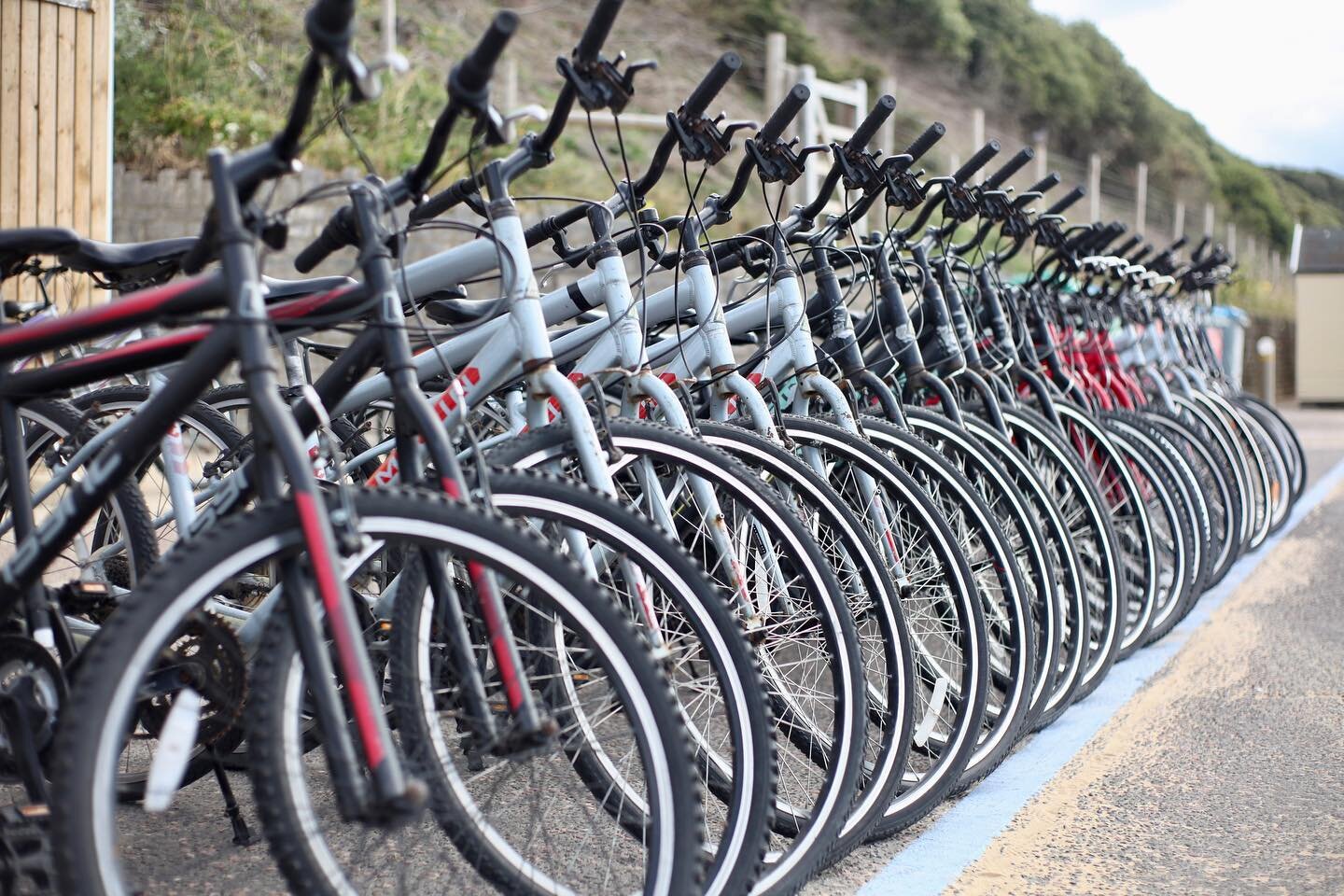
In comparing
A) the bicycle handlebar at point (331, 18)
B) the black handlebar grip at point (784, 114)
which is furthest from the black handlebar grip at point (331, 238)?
the black handlebar grip at point (784, 114)

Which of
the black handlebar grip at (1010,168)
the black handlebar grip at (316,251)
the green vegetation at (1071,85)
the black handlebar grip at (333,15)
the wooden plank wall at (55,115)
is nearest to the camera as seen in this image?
the black handlebar grip at (333,15)

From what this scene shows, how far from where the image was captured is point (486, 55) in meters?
1.87

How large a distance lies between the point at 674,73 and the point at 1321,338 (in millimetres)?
12670

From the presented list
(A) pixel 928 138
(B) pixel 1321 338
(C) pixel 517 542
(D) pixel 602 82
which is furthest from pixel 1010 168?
(B) pixel 1321 338

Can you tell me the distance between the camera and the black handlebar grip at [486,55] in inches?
71.9

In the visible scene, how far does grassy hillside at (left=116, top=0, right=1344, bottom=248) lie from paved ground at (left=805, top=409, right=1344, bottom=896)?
7.35m

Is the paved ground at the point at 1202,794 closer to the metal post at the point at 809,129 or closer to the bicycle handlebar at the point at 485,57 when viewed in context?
the bicycle handlebar at the point at 485,57

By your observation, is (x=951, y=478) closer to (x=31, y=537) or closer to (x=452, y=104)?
(x=452, y=104)

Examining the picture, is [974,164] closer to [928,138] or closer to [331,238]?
[928,138]

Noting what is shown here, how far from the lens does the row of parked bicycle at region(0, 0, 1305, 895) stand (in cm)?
169

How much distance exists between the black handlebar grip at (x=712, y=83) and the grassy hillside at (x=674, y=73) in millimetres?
7494

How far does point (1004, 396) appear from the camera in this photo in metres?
4.00

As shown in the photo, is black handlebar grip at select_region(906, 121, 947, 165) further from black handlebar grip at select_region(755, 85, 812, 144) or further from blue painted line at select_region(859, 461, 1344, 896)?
blue painted line at select_region(859, 461, 1344, 896)

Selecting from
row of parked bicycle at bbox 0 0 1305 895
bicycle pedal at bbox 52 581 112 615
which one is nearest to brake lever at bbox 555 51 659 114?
row of parked bicycle at bbox 0 0 1305 895
